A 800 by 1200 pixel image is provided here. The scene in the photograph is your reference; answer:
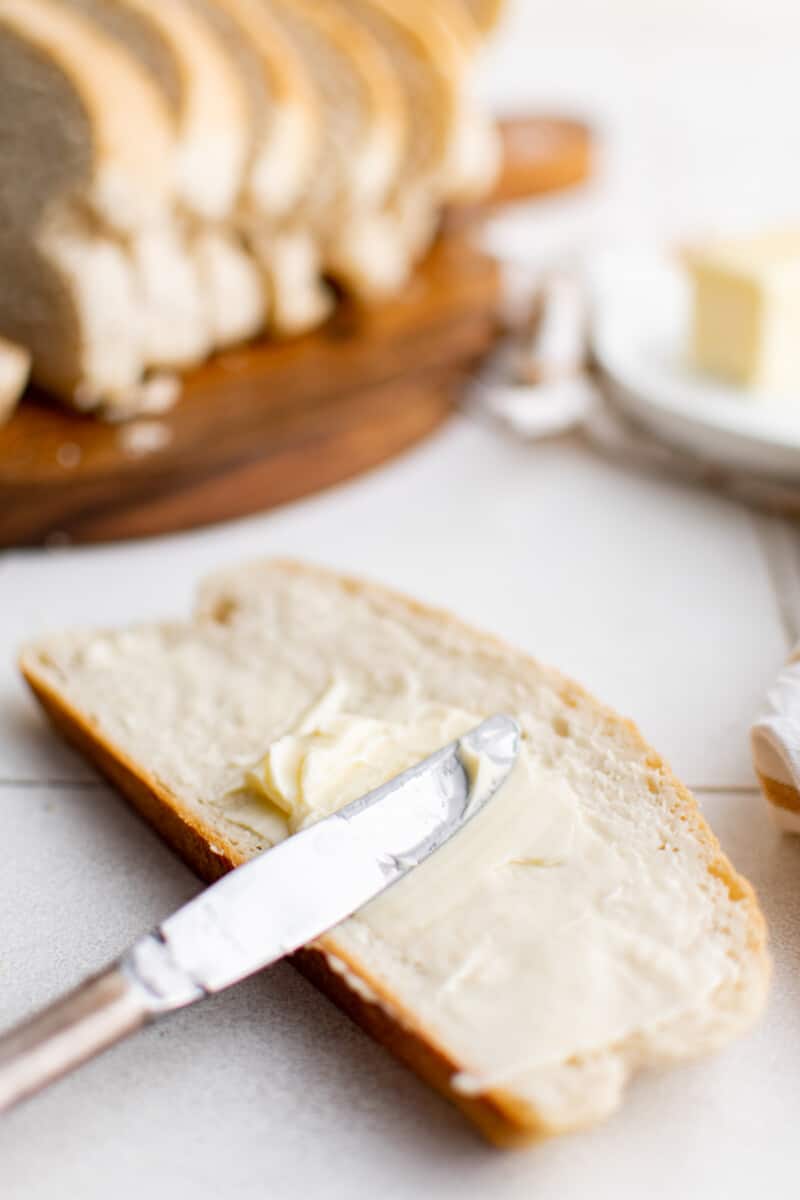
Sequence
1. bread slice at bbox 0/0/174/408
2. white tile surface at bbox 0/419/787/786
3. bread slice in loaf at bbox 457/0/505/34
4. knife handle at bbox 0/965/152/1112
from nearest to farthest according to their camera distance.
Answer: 1. knife handle at bbox 0/965/152/1112
2. white tile surface at bbox 0/419/787/786
3. bread slice at bbox 0/0/174/408
4. bread slice in loaf at bbox 457/0/505/34

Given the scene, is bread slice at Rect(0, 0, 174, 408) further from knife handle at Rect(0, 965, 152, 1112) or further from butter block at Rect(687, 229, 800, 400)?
knife handle at Rect(0, 965, 152, 1112)

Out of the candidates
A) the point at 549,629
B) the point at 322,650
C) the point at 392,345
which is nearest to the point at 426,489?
the point at 392,345

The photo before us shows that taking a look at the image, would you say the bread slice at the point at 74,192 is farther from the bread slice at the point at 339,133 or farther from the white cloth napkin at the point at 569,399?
the white cloth napkin at the point at 569,399

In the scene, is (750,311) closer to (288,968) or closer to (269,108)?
(269,108)

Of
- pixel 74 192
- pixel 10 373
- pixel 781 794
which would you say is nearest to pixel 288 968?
pixel 781 794

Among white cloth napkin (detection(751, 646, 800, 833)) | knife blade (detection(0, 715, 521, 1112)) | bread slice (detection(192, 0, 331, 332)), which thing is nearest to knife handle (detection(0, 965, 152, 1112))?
knife blade (detection(0, 715, 521, 1112))

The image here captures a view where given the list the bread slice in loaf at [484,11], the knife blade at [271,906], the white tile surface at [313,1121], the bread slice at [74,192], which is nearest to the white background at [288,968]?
the white tile surface at [313,1121]
